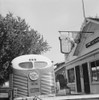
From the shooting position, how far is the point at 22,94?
696cm

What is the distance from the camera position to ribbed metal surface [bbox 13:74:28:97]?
6.98 meters

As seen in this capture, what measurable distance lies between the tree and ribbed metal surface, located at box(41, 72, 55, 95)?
8.96 meters

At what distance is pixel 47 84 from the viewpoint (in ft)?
23.7

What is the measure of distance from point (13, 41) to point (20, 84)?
9.98m

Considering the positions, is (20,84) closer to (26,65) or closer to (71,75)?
(26,65)

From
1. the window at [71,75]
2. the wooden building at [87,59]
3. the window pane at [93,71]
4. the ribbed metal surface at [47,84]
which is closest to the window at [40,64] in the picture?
the ribbed metal surface at [47,84]

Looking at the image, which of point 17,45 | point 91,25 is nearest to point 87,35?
point 91,25

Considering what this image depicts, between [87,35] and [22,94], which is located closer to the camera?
[22,94]

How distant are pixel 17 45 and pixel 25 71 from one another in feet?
33.1

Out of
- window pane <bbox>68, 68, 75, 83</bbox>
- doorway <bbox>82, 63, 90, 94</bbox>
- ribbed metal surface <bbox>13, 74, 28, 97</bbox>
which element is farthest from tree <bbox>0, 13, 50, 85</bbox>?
ribbed metal surface <bbox>13, 74, 28, 97</bbox>

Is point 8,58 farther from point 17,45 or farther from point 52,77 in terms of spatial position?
point 52,77

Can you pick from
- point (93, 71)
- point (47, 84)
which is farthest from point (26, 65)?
point (93, 71)

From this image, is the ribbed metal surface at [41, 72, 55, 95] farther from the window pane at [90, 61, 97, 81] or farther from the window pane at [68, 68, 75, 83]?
the window pane at [68, 68, 75, 83]

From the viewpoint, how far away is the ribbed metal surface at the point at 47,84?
7.08m
